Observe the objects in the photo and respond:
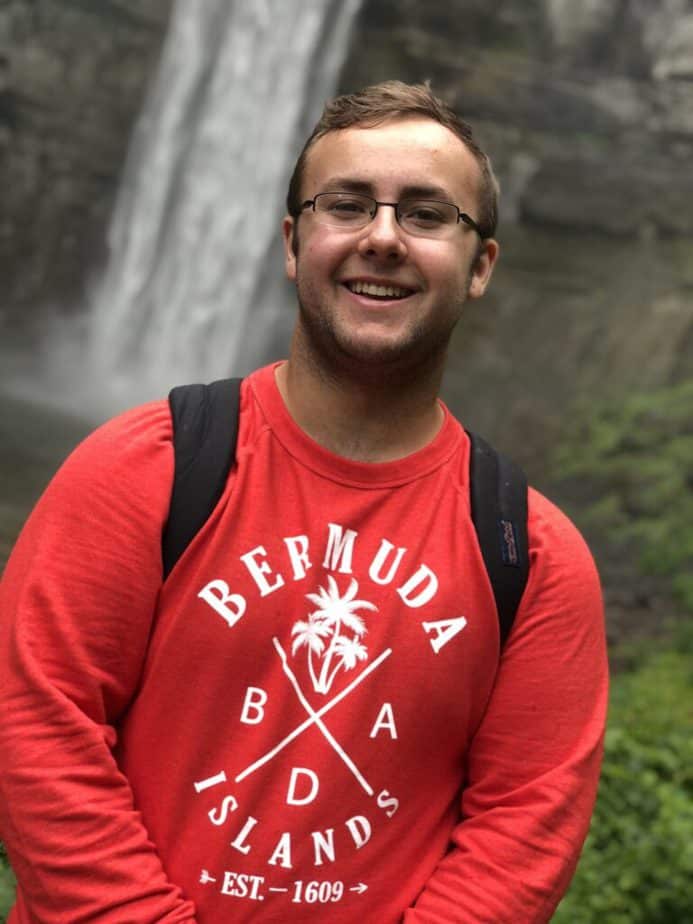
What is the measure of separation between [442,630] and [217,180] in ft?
51.2

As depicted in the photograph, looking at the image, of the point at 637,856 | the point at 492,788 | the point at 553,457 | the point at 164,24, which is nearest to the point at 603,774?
the point at 637,856

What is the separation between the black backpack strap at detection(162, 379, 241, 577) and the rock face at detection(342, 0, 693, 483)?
1172 cm

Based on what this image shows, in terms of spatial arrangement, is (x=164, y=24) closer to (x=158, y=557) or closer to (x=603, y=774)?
(x=603, y=774)

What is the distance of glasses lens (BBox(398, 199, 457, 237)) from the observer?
207 centimetres

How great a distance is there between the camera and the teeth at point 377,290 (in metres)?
2.07

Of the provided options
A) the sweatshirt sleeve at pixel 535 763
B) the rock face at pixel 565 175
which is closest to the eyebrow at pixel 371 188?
the sweatshirt sleeve at pixel 535 763

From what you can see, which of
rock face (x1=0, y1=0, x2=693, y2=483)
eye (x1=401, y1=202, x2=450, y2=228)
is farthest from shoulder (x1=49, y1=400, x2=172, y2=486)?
rock face (x1=0, y1=0, x2=693, y2=483)

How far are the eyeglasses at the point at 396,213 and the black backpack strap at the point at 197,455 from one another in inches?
14.9

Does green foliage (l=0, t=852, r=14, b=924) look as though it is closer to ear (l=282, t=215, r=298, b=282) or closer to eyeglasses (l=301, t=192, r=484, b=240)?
ear (l=282, t=215, r=298, b=282)

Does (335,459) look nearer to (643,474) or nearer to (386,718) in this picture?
(386,718)

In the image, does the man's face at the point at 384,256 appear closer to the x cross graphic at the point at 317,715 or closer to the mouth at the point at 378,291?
the mouth at the point at 378,291

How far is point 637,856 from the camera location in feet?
13.8

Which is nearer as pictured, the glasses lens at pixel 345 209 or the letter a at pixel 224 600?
the letter a at pixel 224 600

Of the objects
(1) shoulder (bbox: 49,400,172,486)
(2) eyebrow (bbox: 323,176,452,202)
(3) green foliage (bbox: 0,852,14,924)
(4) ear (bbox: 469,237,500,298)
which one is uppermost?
(2) eyebrow (bbox: 323,176,452,202)
